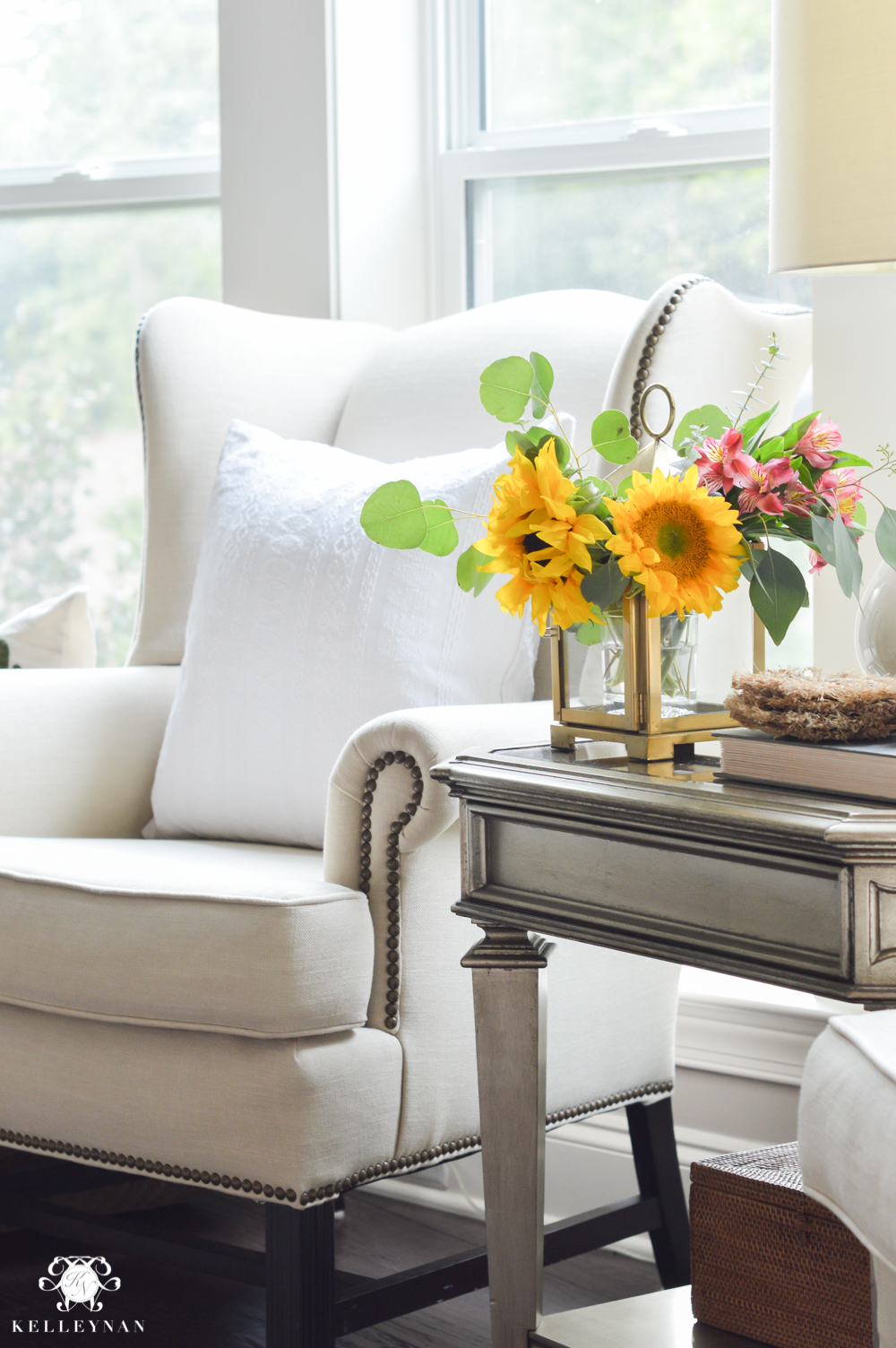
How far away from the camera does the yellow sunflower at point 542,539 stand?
1165 millimetres

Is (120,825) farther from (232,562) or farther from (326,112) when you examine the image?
(326,112)

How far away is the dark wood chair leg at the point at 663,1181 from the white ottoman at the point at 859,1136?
2.57ft

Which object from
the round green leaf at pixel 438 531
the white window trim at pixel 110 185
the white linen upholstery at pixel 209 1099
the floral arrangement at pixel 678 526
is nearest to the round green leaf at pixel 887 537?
the floral arrangement at pixel 678 526

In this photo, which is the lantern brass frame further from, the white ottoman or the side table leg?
the white ottoman

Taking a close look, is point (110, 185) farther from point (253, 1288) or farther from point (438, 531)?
point (253, 1288)

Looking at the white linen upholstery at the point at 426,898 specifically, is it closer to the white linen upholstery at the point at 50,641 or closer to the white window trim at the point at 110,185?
the white linen upholstery at the point at 50,641

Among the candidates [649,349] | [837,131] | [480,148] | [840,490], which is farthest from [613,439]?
[480,148]

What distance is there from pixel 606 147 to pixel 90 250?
43.7 inches

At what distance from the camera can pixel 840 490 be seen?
123cm

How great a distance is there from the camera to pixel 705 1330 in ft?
4.50

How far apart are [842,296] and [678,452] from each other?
484mm

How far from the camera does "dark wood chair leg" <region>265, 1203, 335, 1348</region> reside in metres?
1.34

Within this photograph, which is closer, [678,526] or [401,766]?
[678,526]

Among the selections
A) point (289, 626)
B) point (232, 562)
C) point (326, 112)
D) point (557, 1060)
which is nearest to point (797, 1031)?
point (557, 1060)
